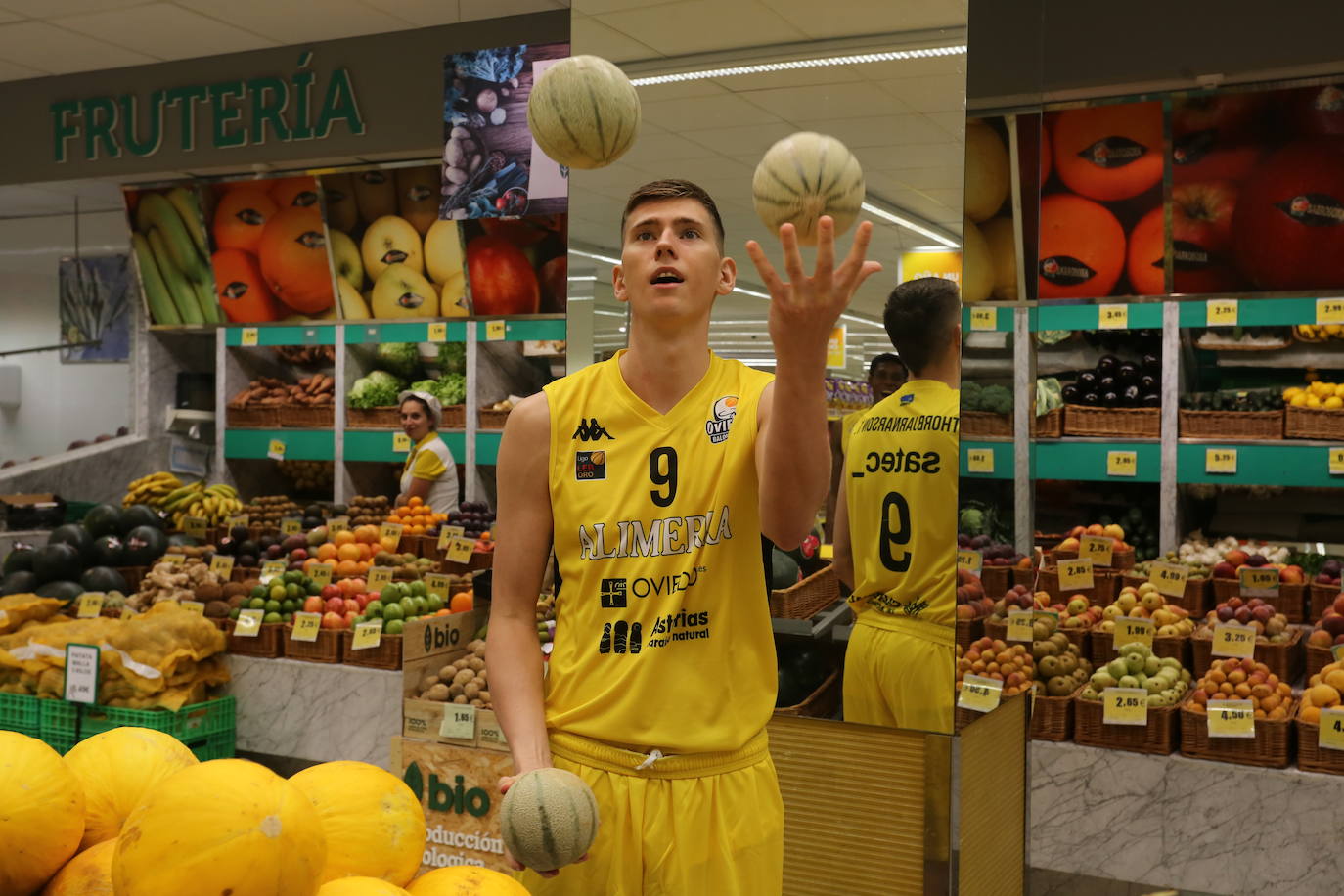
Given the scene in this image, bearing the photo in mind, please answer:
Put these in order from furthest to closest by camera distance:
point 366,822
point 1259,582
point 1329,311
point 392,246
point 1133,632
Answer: point 392,246 → point 1329,311 → point 1259,582 → point 1133,632 → point 366,822

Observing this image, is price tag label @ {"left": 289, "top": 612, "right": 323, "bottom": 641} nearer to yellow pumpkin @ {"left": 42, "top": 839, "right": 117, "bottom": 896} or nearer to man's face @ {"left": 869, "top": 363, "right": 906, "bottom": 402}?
man's face @ {"left": 869, "top": 363, "right": 906, "bottom": 402}

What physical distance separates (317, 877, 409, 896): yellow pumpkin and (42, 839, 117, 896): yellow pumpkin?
0.22 m

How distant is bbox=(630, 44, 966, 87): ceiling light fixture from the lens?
7.30ft

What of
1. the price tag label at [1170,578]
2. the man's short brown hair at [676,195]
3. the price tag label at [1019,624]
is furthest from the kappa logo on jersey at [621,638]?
the price tag label at [1170,578]

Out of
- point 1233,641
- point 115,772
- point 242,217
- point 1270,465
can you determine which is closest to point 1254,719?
point 1233,641

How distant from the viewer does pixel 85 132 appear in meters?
7.02

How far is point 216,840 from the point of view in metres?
1.01

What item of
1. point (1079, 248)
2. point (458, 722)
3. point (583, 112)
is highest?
point (1079, 248)

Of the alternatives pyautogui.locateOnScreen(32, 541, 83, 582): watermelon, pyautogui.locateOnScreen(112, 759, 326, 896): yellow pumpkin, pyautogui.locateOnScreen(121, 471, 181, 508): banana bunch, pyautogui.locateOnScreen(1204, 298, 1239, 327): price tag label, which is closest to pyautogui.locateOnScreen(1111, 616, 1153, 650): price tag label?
pyautogui.locateOnScreen(1204, 298, 1239, 327): price tag label

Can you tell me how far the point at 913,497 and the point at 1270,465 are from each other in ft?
11.6

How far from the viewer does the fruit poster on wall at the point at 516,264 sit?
20.1 feet

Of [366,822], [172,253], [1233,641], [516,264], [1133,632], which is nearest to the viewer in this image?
[366,822]

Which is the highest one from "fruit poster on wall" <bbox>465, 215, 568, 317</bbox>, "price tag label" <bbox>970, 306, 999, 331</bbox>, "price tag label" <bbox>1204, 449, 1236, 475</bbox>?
"fruit poster on wall" <bbox>465, 215, 568, 317</bbox>

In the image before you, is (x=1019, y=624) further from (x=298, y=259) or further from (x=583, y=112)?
(x=298, y=259)
